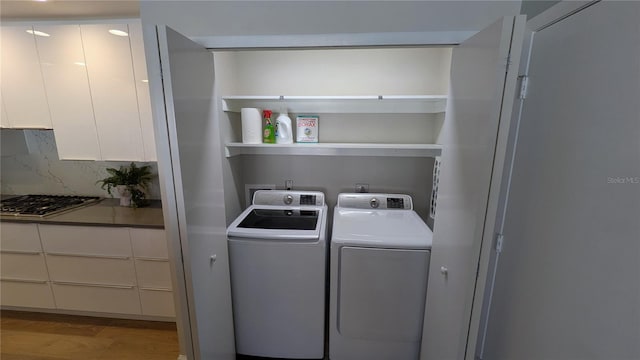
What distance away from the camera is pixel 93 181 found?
2.46 m

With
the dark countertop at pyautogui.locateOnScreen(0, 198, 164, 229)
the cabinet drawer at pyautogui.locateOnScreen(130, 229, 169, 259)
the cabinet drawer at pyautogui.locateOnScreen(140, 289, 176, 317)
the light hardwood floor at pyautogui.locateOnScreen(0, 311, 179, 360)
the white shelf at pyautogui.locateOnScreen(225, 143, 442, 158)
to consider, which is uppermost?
the white shelf at pyautogui.locateOnScreen(225, 143, 442, 158)


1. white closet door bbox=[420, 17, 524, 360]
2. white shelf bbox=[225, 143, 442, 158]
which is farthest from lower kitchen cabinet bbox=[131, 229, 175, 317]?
white closet door bbox=[420, 17, 524, 360]

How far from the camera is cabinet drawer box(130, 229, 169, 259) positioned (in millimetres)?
1868

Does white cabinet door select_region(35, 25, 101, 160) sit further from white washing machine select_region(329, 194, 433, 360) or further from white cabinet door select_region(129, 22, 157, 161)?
white washing machine select_region(329, 194, 433, 360)

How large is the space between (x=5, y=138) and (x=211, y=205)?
2.72 m

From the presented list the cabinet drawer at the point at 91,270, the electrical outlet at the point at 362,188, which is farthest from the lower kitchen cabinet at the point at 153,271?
the electrical outlet at the point at 362,188

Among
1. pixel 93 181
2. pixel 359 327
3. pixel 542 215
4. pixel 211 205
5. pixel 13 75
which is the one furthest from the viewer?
pixel 93 181

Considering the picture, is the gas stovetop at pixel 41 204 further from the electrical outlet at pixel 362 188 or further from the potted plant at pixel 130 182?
the electrical outlet at pixel 362 188

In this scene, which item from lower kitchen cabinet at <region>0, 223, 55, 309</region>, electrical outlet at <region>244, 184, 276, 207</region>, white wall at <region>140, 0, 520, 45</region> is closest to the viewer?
white wall at <region>140, 0, 520, 45</region>

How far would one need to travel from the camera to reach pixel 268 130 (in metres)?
2.04

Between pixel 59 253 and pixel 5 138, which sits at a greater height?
pixel 5 138

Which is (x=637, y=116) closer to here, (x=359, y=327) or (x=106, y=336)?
(x=359, y=327)

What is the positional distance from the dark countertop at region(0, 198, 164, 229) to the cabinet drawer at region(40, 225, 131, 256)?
5 centimetres

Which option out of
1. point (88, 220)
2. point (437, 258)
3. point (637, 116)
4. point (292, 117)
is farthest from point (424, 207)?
point (88, 220)
